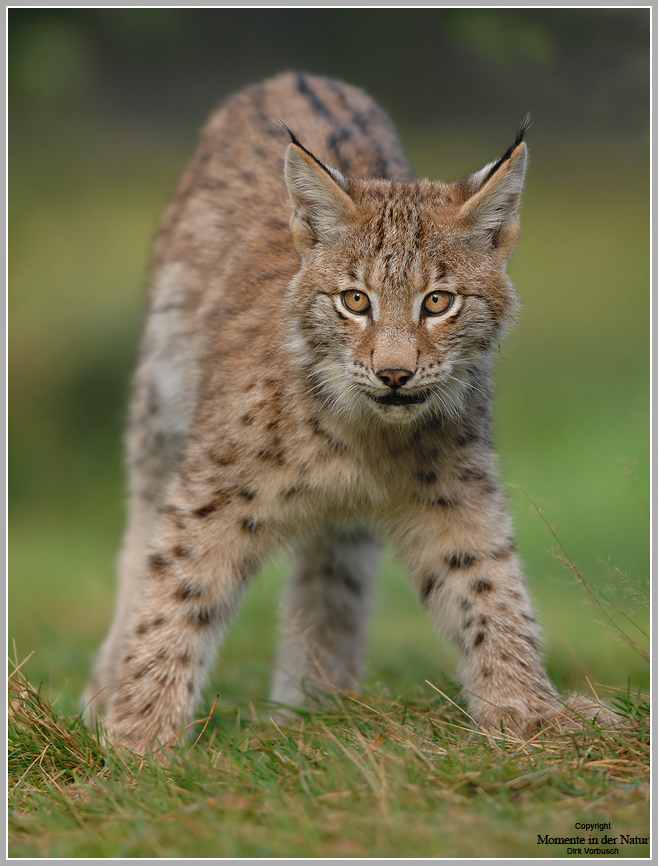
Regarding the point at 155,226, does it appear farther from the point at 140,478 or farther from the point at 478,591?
the point at 478,591

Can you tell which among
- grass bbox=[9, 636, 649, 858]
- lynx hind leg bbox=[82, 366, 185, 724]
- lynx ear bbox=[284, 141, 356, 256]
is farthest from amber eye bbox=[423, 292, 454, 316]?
lynx hind leg bbox=[82, 366, 185, 724]

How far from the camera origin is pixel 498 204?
4344 millimetres

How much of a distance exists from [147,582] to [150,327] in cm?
219

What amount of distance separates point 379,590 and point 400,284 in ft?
10.5

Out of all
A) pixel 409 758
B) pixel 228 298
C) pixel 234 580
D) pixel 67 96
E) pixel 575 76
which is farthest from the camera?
pixel 67 96

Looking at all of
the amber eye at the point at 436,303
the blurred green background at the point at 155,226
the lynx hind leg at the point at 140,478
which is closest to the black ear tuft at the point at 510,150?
the amber eye at the point at 436,303

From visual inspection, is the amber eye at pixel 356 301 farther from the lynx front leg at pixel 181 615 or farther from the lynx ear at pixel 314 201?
the lynx front leg at pixel 181 615

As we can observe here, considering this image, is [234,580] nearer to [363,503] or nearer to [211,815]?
[363,503]

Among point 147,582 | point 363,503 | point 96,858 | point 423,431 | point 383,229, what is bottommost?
point 96,858

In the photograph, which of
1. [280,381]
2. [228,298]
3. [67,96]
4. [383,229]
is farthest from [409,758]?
[67,96]

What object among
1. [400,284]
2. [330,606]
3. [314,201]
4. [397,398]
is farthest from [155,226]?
[397,398]

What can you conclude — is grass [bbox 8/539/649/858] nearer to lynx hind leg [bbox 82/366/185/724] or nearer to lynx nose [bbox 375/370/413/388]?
lynx nose [bbox 375/370/413/388]

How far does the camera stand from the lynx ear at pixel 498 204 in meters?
4.22

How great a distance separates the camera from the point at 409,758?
3711 mm
